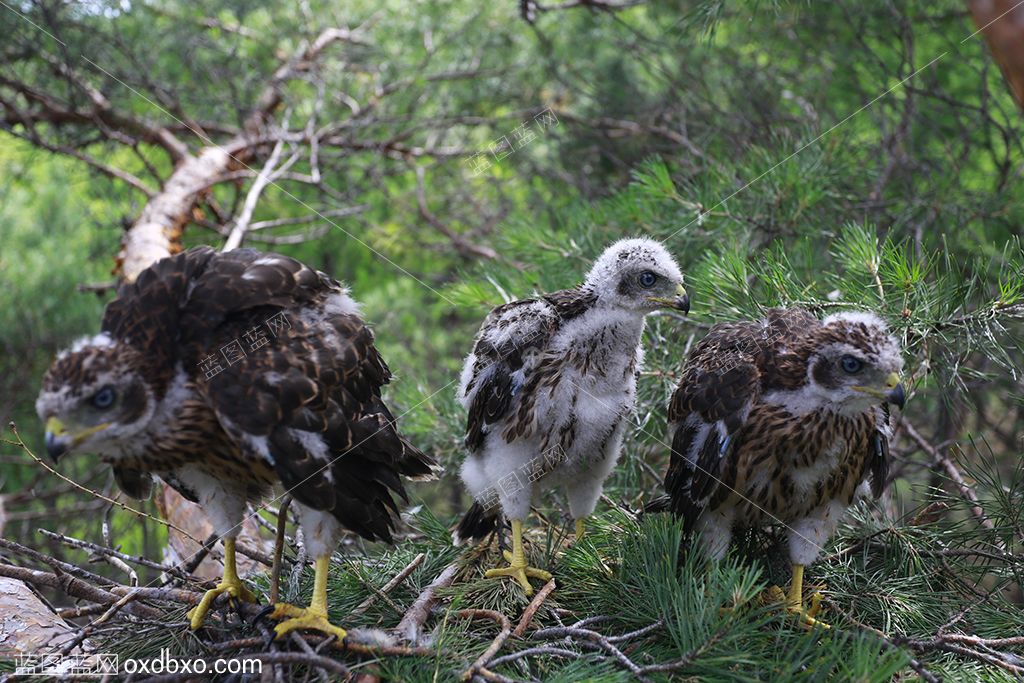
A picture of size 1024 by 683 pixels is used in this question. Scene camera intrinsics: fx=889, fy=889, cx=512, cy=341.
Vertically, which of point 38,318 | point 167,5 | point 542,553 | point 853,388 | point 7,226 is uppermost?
point 167,5

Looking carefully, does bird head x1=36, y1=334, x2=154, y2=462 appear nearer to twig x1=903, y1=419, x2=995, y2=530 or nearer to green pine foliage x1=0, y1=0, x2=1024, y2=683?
green pine foliage x1=0, y1=0, x2=1024, y2=683

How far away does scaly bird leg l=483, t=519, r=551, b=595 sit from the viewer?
277cm

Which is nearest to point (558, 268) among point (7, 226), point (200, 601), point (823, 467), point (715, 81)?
point (823, 467)

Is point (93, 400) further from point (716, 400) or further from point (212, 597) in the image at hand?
point (716, 400)

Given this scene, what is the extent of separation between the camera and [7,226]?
676cm

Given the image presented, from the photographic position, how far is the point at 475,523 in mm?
3107

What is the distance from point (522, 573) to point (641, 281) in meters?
1.00

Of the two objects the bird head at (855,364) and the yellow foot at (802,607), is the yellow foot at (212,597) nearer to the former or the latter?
the yellow foot at (802,607)

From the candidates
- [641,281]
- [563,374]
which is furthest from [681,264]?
[563,374]

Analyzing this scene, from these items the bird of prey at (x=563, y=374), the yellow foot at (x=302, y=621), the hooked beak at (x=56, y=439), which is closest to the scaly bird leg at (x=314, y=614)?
the yellow foot at (x=302, y=621)

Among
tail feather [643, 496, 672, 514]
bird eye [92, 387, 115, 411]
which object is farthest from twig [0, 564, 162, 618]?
tail feather [643, 496, 672, 514]

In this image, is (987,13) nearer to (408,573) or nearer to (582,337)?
(582,337)

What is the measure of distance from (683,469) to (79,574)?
1932mm

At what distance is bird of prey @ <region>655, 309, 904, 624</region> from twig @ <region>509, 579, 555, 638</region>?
0.49 metres
